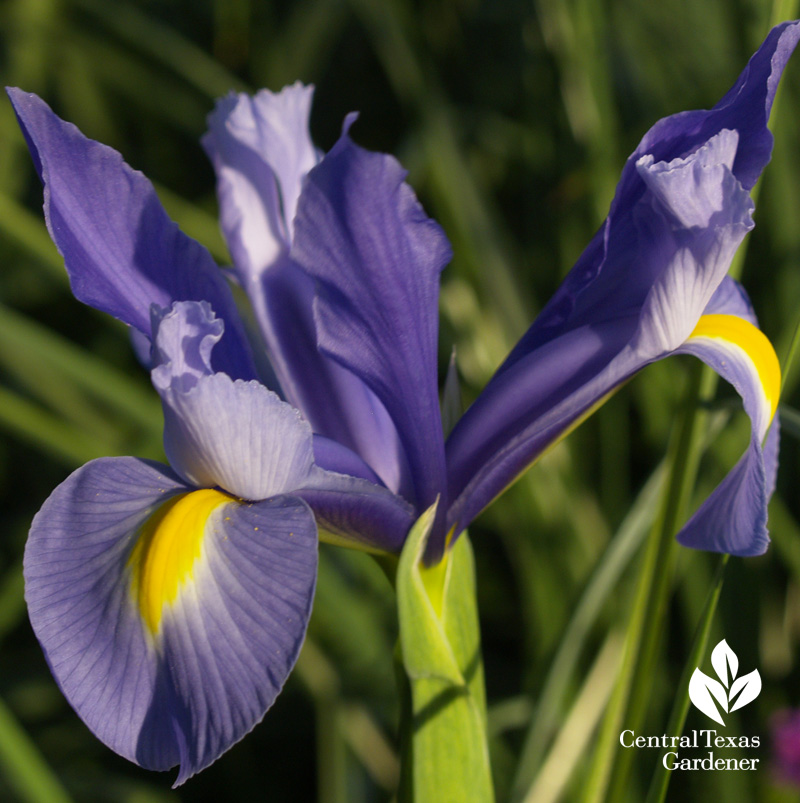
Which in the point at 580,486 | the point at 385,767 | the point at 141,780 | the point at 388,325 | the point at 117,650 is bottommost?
the point at 141,780

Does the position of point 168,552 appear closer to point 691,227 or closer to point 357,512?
point 357,512

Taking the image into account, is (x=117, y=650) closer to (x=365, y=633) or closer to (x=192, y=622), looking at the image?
(x=192, y=622)

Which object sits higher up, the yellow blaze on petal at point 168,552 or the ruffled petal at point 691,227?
the ruffled petal at point 691,227

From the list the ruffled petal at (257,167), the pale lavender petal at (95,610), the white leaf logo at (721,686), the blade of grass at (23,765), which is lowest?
the blade of grass at (23,765)

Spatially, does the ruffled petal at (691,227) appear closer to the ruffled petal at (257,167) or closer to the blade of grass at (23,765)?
the ruffled petal at (257,167)

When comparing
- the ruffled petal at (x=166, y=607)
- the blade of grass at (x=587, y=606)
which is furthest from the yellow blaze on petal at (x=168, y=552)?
the blade of grass at (x=587, y=606)

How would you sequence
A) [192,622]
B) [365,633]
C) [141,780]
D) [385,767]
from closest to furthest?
Result: [192,622], [365,633], [385,767], [141,780]

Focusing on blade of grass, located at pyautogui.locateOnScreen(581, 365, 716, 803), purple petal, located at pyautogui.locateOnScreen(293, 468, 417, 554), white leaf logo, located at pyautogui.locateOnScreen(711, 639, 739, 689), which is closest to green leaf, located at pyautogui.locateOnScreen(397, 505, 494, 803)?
purple petal, located at pyautogui.locateOnScreen(293, 468, 417, 554)

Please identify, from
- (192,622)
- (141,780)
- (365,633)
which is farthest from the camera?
(141,780)

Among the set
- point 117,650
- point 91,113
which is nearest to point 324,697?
point 117,650
